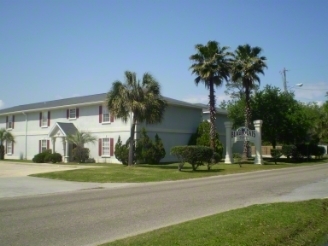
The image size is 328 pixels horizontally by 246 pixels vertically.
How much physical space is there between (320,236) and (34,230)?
247 inches

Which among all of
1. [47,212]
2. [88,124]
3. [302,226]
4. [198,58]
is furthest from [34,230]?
[88,124]

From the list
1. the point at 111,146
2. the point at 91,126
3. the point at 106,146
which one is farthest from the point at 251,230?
the point at 91,126

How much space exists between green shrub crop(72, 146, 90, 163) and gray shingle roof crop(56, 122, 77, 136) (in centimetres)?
187

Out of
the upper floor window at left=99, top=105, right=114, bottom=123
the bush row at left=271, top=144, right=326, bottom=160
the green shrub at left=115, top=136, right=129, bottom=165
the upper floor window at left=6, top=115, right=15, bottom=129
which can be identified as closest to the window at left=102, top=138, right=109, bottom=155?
the upper floor window at left=99, top=105, right=114, bottom=123

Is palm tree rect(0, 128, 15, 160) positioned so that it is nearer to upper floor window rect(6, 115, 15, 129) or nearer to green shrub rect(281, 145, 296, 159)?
upper floor window rect(6, 115, 15, 129)

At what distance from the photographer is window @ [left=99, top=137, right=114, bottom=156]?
3703 cm

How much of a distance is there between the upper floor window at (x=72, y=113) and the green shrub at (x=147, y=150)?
906 centimetres

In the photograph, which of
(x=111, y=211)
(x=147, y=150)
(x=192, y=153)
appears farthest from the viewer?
(x=147, y=150)

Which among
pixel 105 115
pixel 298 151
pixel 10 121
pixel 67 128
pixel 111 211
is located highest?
pixel 10 121

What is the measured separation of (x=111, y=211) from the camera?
11570 millimetres

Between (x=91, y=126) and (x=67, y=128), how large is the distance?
96.3 inches

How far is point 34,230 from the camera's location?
902cm

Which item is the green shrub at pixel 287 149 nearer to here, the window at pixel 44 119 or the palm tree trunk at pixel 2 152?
the window at pixel 44 119

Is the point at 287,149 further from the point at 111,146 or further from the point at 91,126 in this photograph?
the point at 91,126
